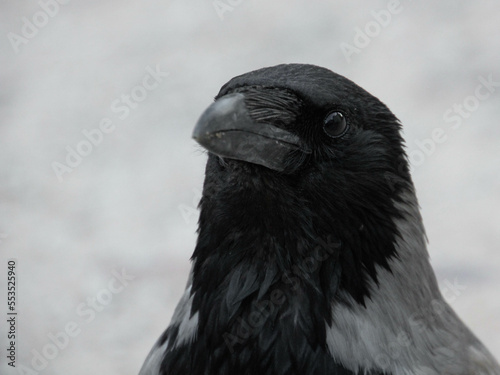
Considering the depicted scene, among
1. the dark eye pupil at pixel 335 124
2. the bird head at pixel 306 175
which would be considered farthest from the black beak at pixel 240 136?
the dark eye pupil at pixel 335 124

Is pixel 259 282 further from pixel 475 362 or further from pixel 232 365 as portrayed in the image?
pixel 475 362

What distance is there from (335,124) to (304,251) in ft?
1.85

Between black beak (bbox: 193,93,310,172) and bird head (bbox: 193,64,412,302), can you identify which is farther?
bird head (bbox: 193,64,412,302)

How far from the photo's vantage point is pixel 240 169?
10.8 ft

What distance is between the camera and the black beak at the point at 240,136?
3.11 metres

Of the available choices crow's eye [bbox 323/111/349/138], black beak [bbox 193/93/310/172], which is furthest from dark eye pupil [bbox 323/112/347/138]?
black beak [bbox 193/93/310/172]

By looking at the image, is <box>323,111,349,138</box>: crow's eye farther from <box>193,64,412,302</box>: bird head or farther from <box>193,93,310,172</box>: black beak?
<box>193,93,310,172</box>: black beak

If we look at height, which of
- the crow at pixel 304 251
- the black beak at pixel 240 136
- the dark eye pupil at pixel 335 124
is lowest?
the crow at pixel 304 251

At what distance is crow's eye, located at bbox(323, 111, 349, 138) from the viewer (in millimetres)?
3391

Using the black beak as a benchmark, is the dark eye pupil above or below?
above

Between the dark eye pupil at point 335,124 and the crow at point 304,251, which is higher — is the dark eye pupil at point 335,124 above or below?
above

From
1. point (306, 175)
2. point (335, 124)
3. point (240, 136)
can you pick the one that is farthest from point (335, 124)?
point (240, 136)

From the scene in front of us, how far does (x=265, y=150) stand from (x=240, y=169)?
0.49ft

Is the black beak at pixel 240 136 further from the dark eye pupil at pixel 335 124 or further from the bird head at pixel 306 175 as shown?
the dark eye pupil at pixel 335 124
